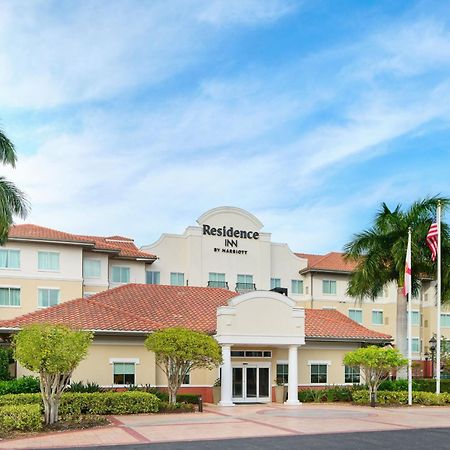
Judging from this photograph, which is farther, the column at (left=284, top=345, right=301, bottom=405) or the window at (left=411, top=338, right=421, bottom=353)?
the window at (left=411, top=338, right=421, bottom=353)

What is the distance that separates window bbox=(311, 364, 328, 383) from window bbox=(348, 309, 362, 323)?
24914mm

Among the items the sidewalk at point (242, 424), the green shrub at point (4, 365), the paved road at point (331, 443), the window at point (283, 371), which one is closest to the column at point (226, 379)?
the sidewalk at point (242, 424)

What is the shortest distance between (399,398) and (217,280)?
25721 millimetres

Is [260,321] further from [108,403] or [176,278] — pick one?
[176,278]

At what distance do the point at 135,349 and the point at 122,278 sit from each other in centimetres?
2142

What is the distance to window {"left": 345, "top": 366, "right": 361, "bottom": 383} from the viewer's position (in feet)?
122

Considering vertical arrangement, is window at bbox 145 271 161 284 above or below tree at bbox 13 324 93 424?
above

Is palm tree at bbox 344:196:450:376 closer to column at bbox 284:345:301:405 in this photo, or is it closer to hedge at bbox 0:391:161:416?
column at bbox 284:345:301:405

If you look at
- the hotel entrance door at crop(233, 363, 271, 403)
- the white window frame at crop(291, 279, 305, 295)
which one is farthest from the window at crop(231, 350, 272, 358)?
the white window frame at crop(291, 279, 305, 295)

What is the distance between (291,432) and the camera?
21.0m

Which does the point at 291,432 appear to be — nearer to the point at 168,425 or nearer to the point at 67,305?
the point at 168,425

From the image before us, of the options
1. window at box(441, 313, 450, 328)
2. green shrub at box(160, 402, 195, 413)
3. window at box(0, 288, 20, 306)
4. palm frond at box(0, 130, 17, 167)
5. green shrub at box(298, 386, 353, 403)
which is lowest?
green shrub at box(298, 386, 353, 403)

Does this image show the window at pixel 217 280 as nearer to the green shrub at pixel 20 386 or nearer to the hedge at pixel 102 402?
the hedge at pixel 102 402

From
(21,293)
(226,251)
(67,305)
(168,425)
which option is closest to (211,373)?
(67,305)
